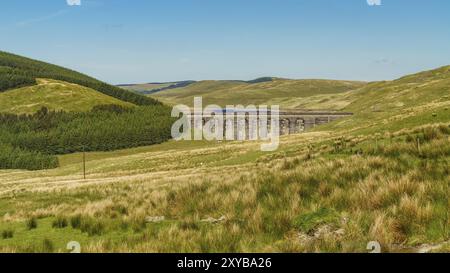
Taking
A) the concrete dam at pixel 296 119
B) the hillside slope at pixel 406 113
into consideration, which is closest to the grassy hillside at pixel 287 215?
the hillside slope at pixel 406 113

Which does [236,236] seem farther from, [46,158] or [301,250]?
[46,158]

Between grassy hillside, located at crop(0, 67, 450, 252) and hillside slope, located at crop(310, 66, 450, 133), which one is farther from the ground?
hillside slope, located at crop(310, 66, 450, 133)

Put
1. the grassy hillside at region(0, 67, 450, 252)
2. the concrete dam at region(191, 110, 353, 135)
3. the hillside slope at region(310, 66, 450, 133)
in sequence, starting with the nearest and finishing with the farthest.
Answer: the grassy hillside at region(0, 67, 450, 252), the hillside slope at region(310, 66, 450, 133), the concrete dam at region(191, 110, 353, 135)

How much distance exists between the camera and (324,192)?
11.4 m

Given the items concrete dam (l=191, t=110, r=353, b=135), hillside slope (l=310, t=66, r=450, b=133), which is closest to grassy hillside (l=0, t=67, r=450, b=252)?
hillside slope (l=310, t=66, r=450, b=133)

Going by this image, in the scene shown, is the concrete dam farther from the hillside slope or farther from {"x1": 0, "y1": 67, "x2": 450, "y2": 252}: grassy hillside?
{"x1": 0, "y1": 67, "x2": 450, "y2": 252}: grassy hillside

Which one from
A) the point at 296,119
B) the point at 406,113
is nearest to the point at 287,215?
the point at 406,113

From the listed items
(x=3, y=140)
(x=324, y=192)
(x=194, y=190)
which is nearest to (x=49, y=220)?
(x=194, y=190)

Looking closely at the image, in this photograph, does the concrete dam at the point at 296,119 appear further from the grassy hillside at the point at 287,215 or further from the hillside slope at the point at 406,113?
the grassy hillside at the point at 287,215

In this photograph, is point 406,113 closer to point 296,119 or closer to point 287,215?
point 287,215

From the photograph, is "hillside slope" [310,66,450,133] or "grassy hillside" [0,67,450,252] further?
"hillside slope" [310,66,450,133]

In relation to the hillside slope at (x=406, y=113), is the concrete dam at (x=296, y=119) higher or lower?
lower

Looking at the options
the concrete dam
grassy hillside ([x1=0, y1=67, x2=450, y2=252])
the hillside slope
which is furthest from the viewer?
the concrete dam
